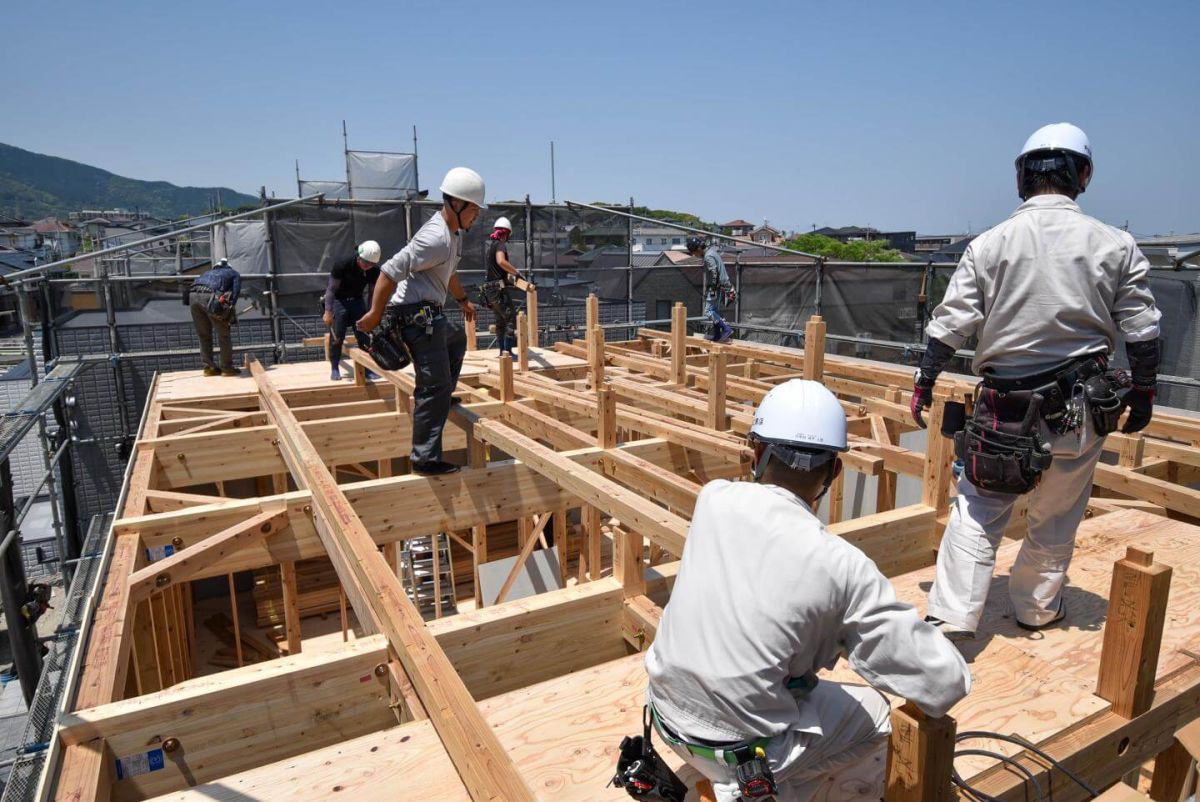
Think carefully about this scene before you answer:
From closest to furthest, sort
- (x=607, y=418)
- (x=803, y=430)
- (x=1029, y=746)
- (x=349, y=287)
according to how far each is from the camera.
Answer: (x=803, y=430), (x=1029, y=746), (x=607, y=418), (x=349, y=287)

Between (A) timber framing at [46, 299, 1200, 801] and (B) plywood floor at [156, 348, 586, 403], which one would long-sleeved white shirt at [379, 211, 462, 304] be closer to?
(A) timber framing at [46, 299, 1200, 801]

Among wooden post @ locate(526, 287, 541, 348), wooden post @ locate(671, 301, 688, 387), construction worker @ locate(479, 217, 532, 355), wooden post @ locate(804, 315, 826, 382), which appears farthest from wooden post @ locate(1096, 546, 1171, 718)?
wooden post @ locate(526, 287, 541, 348)

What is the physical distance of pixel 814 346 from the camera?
5625mm

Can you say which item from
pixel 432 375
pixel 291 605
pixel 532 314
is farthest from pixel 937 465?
pixel 532 314

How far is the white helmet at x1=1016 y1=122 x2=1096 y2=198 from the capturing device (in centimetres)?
266

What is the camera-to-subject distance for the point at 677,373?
780cm

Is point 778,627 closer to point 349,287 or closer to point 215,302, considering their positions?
point 349,287

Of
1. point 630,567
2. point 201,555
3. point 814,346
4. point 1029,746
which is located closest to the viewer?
point 1029,746

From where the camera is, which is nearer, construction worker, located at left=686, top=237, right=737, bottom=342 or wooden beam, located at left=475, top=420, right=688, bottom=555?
wooden beam, located at left=475, top=420, right=688, bottom=555

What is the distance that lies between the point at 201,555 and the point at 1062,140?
14.5 feet

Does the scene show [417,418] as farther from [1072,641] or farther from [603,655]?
[1072,641]

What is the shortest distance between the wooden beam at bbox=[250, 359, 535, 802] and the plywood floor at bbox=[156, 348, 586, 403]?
3.83m

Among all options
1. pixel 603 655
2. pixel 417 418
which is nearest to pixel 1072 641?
pixel 603 655

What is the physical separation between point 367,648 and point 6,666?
8382 millimetres
